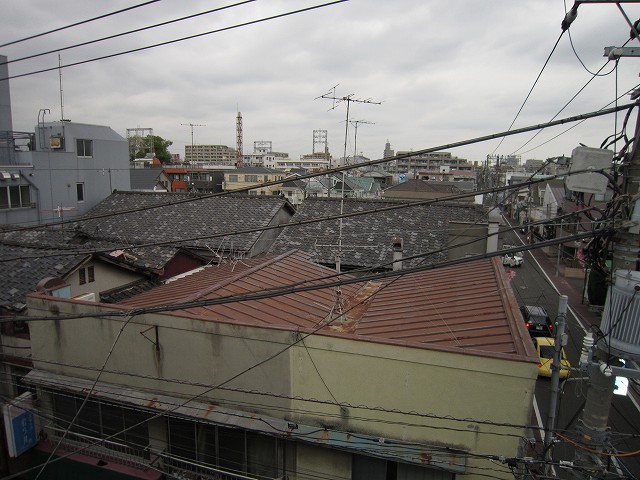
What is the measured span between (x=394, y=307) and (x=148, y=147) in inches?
3792

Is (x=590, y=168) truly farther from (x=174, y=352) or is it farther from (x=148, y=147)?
(x=148, y=147)

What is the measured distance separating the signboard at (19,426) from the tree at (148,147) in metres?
81.1

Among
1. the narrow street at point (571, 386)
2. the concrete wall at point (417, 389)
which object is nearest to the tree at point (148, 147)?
the narrow street at point (571, 386)

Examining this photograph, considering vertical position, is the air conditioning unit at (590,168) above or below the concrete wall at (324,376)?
above

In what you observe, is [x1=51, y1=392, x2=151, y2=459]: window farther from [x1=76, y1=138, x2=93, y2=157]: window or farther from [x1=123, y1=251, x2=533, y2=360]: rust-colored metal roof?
[x1=76, y1=138, x2=93, y2=157]: window

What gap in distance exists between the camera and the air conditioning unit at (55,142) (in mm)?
26781

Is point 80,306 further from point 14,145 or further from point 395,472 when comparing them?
point 14,145

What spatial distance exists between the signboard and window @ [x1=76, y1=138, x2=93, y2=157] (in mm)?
22601

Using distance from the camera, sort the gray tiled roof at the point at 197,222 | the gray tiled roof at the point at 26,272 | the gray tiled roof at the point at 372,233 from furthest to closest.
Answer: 1. the gray tiled roof at the point at 197,222
2. the gray tiled roof at the point at 372,233
3. the gray tiled roof at the point at 26,272

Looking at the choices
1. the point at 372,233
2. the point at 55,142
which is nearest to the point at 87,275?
the point at 372,233

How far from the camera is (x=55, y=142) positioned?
26891 mm

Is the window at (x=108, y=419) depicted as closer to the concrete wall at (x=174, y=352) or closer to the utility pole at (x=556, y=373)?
the concrete wall at (x=174, y=352)

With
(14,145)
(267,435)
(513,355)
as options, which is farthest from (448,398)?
(14,145)

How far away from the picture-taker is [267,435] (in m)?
8.30
